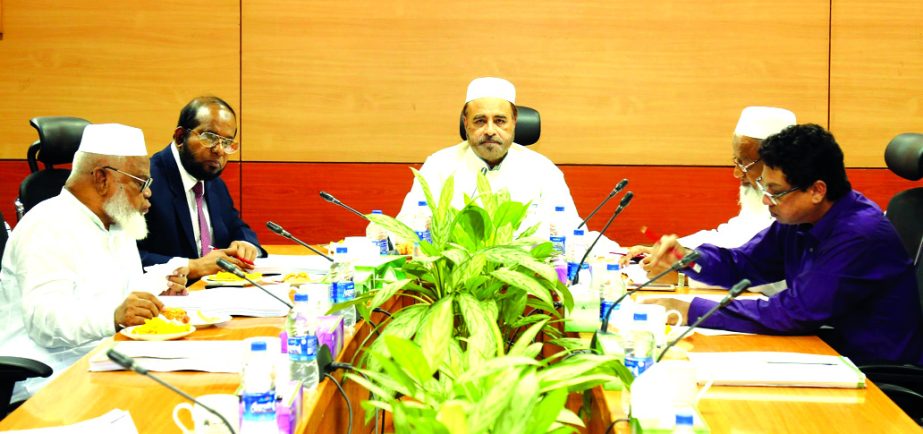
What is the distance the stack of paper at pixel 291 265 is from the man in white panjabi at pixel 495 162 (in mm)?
707

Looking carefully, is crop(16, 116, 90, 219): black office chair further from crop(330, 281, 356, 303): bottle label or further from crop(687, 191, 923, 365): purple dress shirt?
crop(687, 191, 923, 365): purple dress shirt

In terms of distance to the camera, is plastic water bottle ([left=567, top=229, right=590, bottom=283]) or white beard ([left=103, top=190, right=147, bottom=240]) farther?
plastic water bottle ([left=567, top=229, right=590, bottom=283])

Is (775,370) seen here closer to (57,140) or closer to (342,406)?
(342,406)

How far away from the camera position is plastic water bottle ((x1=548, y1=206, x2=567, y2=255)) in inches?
125

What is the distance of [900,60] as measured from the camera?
491cm

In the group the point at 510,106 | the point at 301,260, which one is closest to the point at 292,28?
the point at 510,106

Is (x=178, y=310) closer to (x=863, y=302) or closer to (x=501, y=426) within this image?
(x=501, y=426)

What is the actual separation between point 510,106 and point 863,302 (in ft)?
6.82

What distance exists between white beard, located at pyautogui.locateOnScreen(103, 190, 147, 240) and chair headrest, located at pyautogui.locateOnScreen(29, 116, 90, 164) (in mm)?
681

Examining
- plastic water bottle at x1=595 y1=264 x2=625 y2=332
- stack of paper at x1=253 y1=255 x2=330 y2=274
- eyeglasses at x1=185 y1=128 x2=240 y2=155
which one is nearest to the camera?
plastic water bottle at x1=595 y1=264 x2=625 y2=332

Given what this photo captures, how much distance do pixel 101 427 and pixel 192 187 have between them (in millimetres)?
2241

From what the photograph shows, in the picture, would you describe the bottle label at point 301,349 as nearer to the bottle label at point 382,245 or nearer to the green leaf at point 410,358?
the green leaf at point 410,358

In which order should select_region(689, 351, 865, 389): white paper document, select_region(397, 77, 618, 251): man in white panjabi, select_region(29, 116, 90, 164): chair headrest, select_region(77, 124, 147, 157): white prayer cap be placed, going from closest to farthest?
select_region(689, 351, 865, 389): white paper document < select_region(77, 124, 147, 157): white prayer cap < select_region(29, 116, 90, 164): chair headrest < select_region(397, 77, 618, 251): man in white panjabi

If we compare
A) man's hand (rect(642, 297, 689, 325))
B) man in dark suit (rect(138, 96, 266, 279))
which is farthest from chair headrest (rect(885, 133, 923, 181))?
man in dark suit (rect(138, 96, 266, 279))
